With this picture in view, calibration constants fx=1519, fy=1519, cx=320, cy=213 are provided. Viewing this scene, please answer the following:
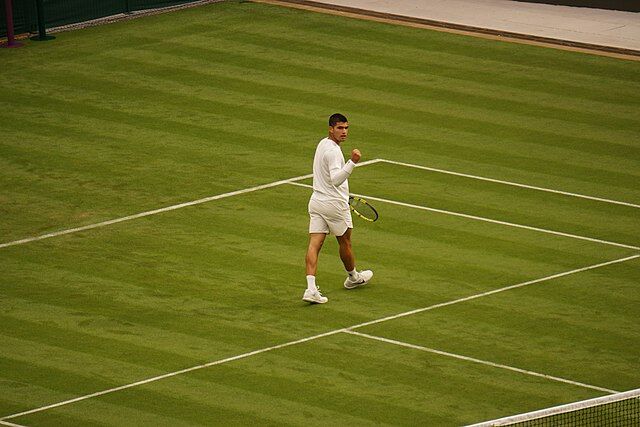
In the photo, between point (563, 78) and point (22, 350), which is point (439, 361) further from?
point (563, 78)

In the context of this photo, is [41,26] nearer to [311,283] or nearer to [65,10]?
[65,10]

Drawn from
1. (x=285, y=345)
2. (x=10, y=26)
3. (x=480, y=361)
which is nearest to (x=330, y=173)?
(x=285, y=345)

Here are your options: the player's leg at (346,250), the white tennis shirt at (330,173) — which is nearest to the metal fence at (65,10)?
the white tennis shirt at (330,173)

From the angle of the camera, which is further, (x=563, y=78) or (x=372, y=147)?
(x=563, y=78)

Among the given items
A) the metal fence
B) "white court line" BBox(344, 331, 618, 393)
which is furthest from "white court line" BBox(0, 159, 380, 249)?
the metal fence

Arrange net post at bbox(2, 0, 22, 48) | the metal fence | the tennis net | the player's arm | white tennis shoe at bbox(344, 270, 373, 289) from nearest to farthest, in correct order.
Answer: the tennis net → the player's arm → white tennis shoe at bbox(344, 270, 373, 289) → net post at bbox(2, 0, 22, 48) → the metal fence

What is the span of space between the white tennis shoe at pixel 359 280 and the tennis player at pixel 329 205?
0.88 feet

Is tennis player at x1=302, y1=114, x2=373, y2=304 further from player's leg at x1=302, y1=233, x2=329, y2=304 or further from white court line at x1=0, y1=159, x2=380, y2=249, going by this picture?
white court line at x1=0, y1=159, x2=380, y2=249

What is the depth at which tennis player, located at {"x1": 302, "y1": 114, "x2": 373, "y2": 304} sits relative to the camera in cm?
1703

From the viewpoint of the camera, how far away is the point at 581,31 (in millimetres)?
29156

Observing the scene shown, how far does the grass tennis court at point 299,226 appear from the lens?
50.0ft

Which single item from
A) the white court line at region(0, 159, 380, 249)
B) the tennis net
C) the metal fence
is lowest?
the tennis net

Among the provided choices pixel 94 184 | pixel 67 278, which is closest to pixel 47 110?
pixel 94 184

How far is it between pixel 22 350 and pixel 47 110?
29.8 ft
